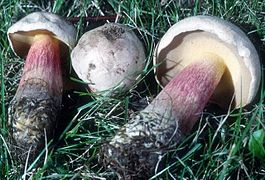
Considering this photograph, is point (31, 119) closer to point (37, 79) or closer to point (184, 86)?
point (37, 79)

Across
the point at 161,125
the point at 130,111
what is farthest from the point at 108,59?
the point at 161,125

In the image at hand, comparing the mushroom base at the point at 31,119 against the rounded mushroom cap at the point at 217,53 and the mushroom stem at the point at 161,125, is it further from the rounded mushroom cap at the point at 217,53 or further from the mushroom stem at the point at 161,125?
the rounded mushroom cap at the point at 217,53

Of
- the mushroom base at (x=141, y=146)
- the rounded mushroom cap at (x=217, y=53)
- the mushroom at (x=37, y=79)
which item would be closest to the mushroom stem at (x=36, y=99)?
the mushroom at (x=37, y=79)

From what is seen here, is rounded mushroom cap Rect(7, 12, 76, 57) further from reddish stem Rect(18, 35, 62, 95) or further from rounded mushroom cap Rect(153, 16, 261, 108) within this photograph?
rounded mushroom cap Rect(153, 16, 261, 108)

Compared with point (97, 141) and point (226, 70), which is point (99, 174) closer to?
point (97, 141)

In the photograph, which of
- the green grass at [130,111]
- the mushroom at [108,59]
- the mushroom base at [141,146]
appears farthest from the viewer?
the mushroom at [108,59]
